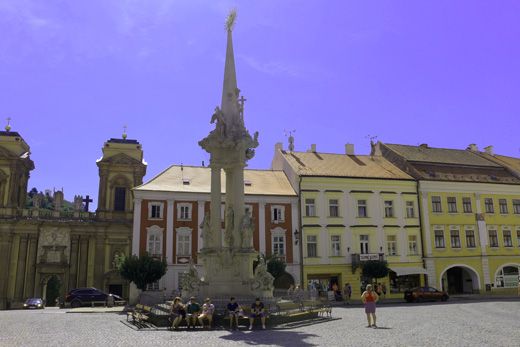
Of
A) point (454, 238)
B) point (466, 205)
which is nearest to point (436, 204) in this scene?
point (466, 205)

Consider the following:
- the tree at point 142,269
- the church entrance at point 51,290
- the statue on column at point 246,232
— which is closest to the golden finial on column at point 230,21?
the statue on column at point 246,232

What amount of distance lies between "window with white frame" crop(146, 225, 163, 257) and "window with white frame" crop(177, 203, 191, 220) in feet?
5.36

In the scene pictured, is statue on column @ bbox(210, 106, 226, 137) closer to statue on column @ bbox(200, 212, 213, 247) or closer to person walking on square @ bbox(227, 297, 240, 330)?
statue on column @ bbox(200, 212, 213, 247)

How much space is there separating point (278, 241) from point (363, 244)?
6449mm

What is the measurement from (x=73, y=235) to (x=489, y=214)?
3650 cm

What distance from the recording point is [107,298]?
32156mm

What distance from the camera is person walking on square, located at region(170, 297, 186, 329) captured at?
14281 mm

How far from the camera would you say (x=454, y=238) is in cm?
3784

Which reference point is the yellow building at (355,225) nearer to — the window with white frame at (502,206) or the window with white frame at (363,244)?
the window with white frame at (363,244)

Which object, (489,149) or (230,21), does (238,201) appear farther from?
(489,149)

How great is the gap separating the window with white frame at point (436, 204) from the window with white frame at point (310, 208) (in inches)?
380

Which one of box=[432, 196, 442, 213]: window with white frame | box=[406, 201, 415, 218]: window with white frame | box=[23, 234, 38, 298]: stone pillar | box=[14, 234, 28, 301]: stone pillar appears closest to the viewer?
box=[406, 201, 415, 218]: window with white frame

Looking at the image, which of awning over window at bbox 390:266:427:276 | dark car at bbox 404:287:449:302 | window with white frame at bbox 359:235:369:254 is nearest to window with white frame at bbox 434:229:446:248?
awning over window at bbox 390:266:427:276

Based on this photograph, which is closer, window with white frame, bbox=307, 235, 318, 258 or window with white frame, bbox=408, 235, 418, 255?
window with white frame, bbox=307, 235, 318, 258
